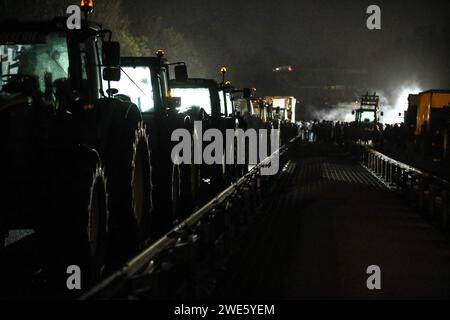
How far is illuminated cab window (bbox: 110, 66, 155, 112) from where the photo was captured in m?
12.5

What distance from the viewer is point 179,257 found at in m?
6.77

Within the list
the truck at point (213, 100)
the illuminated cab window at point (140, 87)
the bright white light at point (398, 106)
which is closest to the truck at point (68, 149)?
the illuminated cab window at point (140, 87)

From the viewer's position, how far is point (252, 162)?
80.4 feet

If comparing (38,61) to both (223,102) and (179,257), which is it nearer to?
(179,257)

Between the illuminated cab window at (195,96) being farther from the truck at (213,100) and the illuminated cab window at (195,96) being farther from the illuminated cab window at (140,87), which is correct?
the illuminated cab window at (140,87)

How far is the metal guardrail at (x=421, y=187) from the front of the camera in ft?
45.8

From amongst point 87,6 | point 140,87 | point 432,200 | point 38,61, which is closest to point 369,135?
point 432,200

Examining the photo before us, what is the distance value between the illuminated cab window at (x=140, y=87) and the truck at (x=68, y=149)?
9.43ft

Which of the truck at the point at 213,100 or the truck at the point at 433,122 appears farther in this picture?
the truck at the point at 433,122

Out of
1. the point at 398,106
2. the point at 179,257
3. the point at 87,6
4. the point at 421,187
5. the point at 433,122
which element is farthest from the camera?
the point at 398,106

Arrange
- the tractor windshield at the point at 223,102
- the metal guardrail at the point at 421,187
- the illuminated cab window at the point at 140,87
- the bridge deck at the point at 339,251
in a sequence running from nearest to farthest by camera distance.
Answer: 1. the bridge deck at the point at 339,251
2. the illuminated cab window at the point at 140,87
3. the metal guardrail at the point at 421,187
4. the tractor windshield at the point at 223,102

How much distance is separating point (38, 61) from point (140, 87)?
4.71 meters
